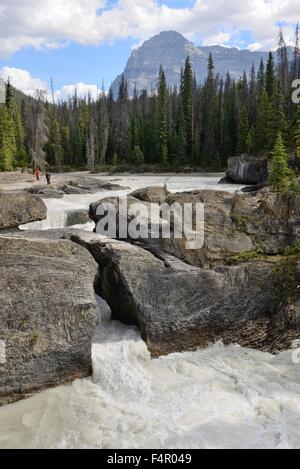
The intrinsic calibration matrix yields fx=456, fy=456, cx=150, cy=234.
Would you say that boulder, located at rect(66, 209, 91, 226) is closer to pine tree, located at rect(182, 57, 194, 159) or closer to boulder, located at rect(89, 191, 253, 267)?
boulder, located at rect(89, 191, 253, 267)

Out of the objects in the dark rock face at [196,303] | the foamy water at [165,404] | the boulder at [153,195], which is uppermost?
Answer: the boulder at [153,195]

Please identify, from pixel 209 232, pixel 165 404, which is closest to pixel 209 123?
pixel 209 232

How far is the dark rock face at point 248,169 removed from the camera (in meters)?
44.4

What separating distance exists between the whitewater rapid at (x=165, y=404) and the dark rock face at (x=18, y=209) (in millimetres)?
7932

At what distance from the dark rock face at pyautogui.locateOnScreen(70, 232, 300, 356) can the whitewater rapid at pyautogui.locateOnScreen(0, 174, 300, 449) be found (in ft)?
1.27

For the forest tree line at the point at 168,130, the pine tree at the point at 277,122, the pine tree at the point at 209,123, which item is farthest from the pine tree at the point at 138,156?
the pine tree at the point at 277,122

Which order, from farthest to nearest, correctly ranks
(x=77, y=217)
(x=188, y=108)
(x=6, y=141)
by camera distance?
(x=188, y=108)
(x=6, y=141)
(x=77, y=217)

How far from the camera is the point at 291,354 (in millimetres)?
11281

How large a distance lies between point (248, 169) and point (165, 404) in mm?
38267

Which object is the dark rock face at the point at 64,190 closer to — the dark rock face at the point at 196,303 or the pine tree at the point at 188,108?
the dark rock face at the point at 196,303

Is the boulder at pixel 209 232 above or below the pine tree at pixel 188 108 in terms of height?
below

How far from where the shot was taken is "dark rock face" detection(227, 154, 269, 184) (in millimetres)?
44375

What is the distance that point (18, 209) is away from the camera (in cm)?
1823

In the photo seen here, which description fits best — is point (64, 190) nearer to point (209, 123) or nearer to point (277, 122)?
point (277, 122)
